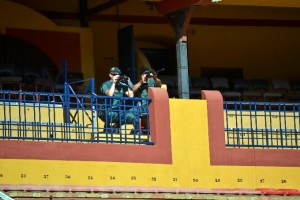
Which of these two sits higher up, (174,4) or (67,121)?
(174,4)

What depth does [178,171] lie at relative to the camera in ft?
73.7

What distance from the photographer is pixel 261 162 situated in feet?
76.7

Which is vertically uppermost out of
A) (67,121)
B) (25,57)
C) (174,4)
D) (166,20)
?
(166,20)

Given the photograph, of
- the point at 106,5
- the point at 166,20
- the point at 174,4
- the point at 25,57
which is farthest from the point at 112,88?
the point at 166,20

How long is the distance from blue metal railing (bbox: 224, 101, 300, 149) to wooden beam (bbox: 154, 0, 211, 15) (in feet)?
6.90

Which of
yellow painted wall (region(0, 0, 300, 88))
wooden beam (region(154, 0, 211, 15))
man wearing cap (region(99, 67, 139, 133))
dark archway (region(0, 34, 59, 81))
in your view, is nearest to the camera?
man wearing cap (region(99, 67, 139, 133))

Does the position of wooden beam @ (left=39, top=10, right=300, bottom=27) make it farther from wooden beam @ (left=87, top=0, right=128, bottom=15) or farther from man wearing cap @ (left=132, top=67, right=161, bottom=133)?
man wearing cap @ (left=132, top=67, right=161, bottom=133)

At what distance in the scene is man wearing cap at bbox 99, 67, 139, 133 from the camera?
22.5 metres

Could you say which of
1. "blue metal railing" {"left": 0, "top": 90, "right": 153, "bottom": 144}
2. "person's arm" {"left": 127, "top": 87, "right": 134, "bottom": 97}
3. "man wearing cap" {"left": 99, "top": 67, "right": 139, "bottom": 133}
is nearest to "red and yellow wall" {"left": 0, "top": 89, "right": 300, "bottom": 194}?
"blue metal railing" {"left": 0, "top": 90, "right": 153, "bottom": 144}

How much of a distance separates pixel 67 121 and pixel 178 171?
2.18 metres

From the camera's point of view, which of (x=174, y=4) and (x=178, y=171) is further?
(x=174, y=4)

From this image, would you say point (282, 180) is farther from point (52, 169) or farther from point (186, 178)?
point (52, 169)

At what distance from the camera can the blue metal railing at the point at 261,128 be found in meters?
23.6

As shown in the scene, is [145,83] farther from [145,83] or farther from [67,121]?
[67,121]
